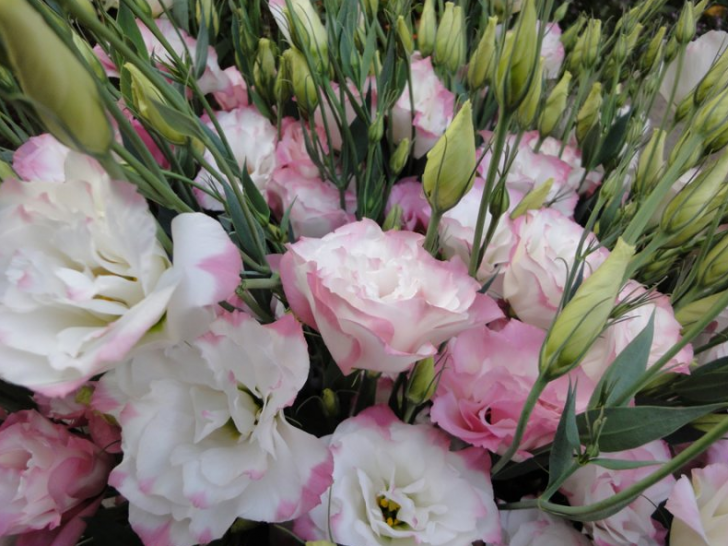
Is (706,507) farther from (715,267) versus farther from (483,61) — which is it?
(483,61)

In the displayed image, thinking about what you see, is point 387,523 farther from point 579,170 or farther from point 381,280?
point 579,170

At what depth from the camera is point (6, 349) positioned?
18 cm

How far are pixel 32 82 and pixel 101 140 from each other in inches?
1.0

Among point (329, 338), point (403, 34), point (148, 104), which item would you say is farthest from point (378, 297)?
point (403, 34)

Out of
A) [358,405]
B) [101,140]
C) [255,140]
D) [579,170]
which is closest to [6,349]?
[101,140]

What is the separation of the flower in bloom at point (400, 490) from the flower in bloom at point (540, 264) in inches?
3.6

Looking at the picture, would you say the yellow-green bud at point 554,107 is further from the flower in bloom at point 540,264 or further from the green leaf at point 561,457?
the green leaf at point 561,457

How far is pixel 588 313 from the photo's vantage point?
0.23m

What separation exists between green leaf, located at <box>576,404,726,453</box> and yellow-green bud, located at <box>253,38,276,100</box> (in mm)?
382

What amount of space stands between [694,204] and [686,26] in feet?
0.89

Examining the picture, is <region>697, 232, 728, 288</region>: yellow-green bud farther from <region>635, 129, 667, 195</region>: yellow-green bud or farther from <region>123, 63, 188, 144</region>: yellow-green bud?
<region>123, 63, 188, 144</region>: yellow-green bud

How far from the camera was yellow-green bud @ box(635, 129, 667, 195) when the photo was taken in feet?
1.26

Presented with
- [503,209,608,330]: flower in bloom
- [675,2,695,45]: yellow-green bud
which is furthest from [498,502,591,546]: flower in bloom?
[675,2,695,45]: yellow-green bud

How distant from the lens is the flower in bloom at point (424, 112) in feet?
1.56
